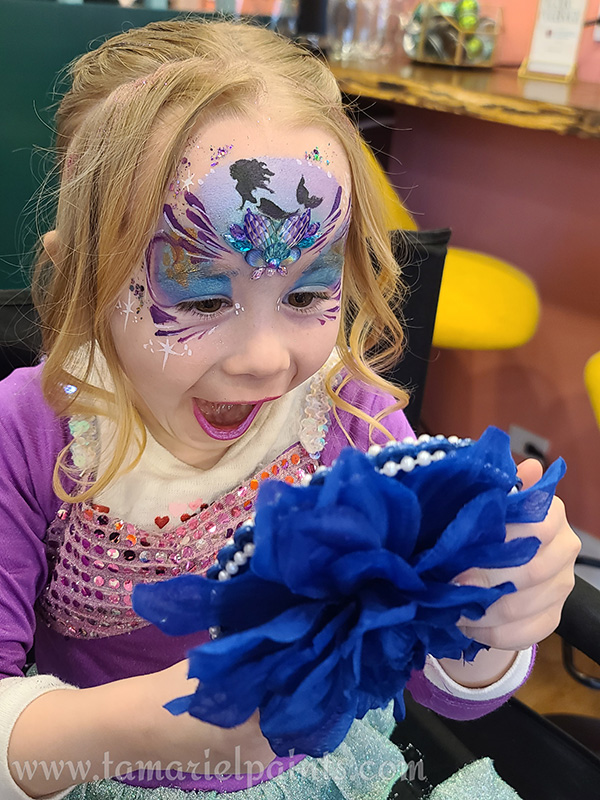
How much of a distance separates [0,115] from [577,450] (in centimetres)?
145

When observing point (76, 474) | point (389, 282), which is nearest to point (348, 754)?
point (76, 474)

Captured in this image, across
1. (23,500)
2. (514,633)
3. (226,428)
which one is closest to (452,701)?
(514,633)

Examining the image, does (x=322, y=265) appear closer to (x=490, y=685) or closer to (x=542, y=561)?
(x=542, y=561)

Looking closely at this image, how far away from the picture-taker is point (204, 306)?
55 centimetres

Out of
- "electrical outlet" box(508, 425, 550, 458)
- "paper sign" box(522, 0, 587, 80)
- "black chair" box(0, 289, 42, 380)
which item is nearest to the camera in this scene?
"black chair" box(0, 289, 42, 380)

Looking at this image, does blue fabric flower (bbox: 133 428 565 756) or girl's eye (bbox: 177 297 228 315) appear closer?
blue fabric flower (bbox: 133 428 565 756)

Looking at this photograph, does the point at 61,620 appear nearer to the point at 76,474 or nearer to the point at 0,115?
the point at 76,474

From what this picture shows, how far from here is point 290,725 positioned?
37cm

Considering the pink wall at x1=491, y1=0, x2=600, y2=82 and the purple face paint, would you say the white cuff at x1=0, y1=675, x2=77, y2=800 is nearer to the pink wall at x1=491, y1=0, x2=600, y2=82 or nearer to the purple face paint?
the purple face paint

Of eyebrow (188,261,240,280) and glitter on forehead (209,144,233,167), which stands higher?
glitter on forehead (209,144,233,167)

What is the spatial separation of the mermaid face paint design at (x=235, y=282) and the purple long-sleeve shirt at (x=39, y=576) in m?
0.13

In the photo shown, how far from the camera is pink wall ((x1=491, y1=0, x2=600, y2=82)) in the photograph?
166 cm

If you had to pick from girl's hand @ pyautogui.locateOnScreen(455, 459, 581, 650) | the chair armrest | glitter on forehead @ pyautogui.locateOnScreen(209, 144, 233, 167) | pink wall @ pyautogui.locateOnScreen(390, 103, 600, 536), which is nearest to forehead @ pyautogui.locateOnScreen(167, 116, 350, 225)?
glitter on forehead @ pyautogui.locateOnScreen(209, 144, 233, 167)

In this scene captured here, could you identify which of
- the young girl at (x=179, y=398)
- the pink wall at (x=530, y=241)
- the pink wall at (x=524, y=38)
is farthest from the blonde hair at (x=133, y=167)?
the pink wall at (x=524, y=38)
